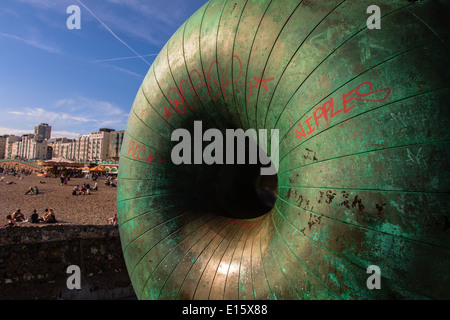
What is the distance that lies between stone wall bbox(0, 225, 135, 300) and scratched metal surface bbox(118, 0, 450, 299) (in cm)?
806

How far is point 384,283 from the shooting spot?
59.4 inches

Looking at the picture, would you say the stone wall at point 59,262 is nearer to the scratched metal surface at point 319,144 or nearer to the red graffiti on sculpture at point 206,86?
the scratched metal surface at point 319,144

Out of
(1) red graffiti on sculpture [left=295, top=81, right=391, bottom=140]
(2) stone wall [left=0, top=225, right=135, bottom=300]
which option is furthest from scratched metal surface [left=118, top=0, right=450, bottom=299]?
(2) stone wall [left=0, top=225, right=135, bottom=300]

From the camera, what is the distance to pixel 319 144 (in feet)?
5.67

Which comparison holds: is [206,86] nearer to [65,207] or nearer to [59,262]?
[59,262]

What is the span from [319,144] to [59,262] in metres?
10.2

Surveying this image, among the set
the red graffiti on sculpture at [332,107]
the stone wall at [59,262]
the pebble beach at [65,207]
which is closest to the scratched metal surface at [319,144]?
the red graffiti on sculpture at [332,107]

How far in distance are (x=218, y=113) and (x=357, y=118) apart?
1.29m

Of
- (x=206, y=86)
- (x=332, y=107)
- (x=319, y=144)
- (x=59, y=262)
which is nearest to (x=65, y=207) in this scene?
(x=59, y=262)

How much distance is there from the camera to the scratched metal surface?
1438 mm

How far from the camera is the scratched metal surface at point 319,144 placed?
144 cm

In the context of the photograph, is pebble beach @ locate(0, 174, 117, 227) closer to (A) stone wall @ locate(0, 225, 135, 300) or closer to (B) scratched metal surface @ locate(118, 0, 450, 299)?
(A) stone wall @ locate(0, 225, 135, 300)

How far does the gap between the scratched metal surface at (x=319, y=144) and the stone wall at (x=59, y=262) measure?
8058 millimetres
